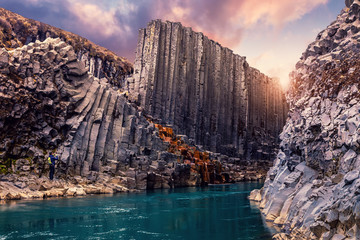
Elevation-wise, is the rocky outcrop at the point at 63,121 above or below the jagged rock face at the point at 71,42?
below

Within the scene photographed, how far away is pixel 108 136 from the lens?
53.9 metres

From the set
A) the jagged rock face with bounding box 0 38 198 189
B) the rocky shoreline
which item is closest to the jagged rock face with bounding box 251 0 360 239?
the rocky shoreline

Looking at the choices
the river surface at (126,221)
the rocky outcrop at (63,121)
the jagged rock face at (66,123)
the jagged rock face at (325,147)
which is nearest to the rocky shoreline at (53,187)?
the jagged rock face at (66,123)

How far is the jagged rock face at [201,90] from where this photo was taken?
8988 cm

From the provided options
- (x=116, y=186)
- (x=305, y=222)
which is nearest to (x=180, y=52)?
(x=116, y=186)

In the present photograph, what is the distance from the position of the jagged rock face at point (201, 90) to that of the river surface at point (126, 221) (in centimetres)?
5220

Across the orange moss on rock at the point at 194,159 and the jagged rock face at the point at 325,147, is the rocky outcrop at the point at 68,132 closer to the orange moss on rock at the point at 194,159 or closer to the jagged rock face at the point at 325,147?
the orange moss on rock at the point at 194,159

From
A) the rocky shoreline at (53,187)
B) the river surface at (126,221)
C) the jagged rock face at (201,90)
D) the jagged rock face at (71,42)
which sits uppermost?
the jagged rock face at (71,42)

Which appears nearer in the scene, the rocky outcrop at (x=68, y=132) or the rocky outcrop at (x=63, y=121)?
the rocky outcrop at (x=68, y=132)

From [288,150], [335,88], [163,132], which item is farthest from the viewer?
[163,132]

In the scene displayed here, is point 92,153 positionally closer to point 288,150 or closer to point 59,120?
point 59,120

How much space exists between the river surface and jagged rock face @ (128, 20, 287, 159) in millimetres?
52196

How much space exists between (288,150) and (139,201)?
20.5 m

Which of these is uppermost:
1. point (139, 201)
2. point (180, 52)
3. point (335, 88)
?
point (180, 52)
